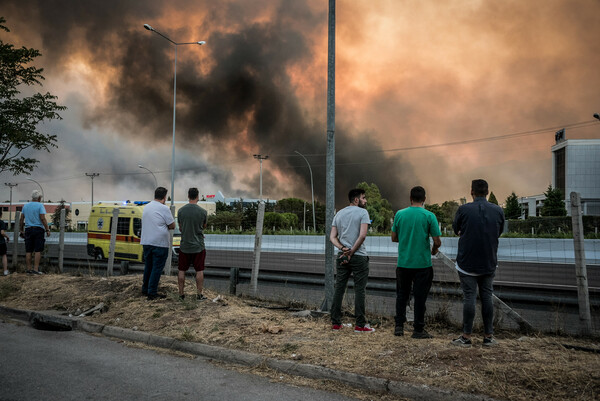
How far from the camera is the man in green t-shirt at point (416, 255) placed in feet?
19.4

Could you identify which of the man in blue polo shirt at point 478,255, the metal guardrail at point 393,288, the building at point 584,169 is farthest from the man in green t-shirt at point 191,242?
the building at point 584,169

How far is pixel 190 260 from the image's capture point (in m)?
7.98

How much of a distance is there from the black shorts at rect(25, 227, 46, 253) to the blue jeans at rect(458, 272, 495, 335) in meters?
10.1

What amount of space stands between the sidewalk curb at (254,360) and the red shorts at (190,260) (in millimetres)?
1487

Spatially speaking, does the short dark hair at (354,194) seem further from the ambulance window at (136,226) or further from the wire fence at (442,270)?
the ambulance window at (136,226)

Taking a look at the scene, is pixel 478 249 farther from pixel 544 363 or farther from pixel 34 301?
pixel 34 301

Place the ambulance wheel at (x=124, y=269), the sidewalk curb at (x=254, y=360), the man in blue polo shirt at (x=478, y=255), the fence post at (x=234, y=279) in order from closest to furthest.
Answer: the sidewalk curb at (x=254, y=360), the man in blue polo shirt at (x=478, y=255), the fence post at (x=234, y=279), the ambulance wheel at (x=124, y=269)

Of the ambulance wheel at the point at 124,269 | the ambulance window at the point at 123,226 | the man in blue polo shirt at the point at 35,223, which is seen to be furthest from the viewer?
the ambulance window at the point at 123,226

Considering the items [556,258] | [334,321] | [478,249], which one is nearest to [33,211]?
[334,321]

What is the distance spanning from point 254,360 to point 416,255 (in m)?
2.40

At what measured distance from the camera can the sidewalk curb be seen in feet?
13.7

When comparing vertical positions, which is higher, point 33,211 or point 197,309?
point 33,211

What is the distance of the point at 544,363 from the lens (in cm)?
461

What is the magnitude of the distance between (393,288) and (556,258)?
1813 centimetres
